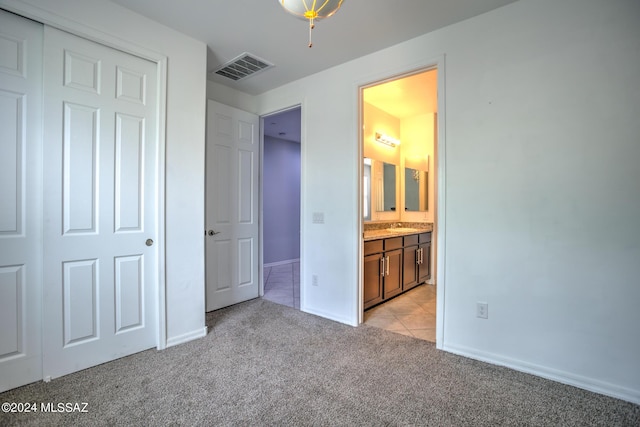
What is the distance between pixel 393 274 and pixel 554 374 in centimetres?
190

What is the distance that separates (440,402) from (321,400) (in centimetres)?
70

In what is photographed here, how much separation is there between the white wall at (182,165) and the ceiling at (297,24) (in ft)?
0.47

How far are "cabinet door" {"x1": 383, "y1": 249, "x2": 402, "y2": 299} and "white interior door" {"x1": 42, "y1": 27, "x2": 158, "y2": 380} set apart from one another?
2.45 metres

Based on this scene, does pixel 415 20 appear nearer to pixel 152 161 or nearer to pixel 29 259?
pixel 152 161

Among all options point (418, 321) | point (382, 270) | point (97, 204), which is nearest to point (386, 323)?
point (418, 321)

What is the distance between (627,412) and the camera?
5.51ft

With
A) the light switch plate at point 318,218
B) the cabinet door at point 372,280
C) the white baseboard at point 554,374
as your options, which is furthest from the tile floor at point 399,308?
the light switch plate at point 318,218

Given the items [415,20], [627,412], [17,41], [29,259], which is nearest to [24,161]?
[29,259]

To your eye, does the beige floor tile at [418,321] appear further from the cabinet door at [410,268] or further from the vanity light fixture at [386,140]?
the vanity light fixture at [386,140]

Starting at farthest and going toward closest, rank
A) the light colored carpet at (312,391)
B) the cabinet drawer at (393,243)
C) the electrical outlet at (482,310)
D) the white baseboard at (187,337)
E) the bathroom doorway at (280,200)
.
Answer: the bathroom doorway at (280,200) → the cabinet drawer at (393,243) → the white baseboard at (187,337) → the electrical outlet at (482,310) → the light colored carpet at (312,391)

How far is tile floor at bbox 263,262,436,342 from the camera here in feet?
9.50

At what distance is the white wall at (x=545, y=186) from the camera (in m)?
1.82

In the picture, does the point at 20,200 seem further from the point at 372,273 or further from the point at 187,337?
the point at 372,273

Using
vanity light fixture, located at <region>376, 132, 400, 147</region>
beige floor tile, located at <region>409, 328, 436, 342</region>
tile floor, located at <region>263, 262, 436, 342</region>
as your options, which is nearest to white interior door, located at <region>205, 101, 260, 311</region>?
tile floor, located at <region>263, 262, 436, 342</region>
